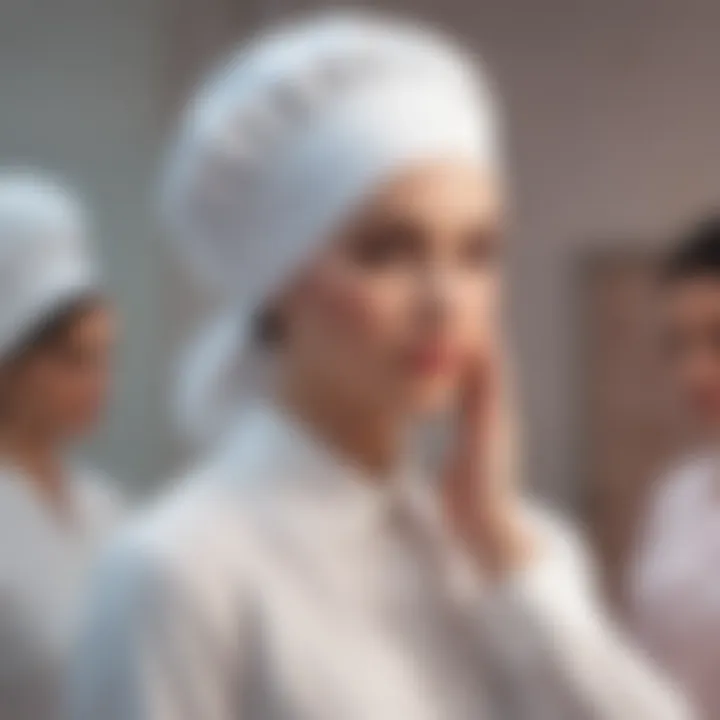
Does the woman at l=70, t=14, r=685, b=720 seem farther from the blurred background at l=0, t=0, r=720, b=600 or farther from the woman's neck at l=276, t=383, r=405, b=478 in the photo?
the blurred background at l=0, t=0, r=720, b=600

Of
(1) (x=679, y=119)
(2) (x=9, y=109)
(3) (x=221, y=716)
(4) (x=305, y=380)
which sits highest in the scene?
(1) (x=679, y=119)

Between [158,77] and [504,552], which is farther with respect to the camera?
[158,77]

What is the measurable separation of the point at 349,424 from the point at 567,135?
33 cm

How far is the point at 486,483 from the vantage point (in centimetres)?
49

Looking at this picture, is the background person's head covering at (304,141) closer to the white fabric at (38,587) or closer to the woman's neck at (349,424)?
the woman's neck at (349,424)

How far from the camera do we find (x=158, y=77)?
0.66 metres

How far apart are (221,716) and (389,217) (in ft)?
0.59

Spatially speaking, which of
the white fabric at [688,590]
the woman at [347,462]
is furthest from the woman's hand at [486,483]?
the white fabric at [688,590]

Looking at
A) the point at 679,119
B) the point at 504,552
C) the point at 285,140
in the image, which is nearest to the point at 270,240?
the point at 285,140

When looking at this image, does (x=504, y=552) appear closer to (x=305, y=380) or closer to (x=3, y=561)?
(x=305, y=380)

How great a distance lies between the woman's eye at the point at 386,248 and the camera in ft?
1.48

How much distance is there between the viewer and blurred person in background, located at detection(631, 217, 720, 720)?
1.80ft

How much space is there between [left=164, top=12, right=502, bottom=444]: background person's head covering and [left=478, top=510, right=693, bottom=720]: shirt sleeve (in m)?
0.15

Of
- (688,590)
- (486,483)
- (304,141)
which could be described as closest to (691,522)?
(688,590)
